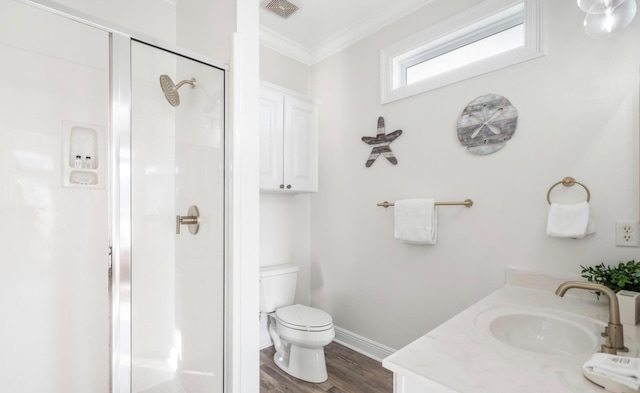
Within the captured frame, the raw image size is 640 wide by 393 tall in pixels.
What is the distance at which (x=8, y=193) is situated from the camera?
1486 mm

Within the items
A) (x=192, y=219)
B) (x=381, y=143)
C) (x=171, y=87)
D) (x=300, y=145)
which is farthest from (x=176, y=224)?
(x=381, y=143)

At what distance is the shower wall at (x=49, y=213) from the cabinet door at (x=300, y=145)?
4.01 ft

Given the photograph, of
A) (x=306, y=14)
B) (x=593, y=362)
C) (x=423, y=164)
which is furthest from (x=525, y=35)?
(x=593, y=362)

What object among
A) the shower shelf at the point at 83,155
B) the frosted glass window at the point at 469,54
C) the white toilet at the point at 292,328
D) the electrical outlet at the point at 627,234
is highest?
the frosted glass window at the point at 469,54

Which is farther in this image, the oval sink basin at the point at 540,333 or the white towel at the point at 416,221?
the white towel at the point at 416,221

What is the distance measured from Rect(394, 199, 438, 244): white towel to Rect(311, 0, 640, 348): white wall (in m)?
0.09

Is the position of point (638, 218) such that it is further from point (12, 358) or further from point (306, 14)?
point (12, 358)

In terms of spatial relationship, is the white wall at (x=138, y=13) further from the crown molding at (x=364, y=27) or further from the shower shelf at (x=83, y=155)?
the crown molding at (x=364, y=27)

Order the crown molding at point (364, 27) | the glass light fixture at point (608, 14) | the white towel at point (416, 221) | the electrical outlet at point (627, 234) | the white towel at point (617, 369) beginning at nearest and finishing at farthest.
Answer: the white towel at point (617, 369), the glass light fixture at point (608, 14), the electrical outlet at point (627, 234), the white towel at point (416, 221), the crown molding at point (364, 27)

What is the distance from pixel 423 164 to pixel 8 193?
7.53ft

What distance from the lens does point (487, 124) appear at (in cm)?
177

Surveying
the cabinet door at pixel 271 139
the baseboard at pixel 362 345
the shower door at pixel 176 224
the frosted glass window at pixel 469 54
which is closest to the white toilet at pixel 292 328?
the baseboard at pixel 362 345

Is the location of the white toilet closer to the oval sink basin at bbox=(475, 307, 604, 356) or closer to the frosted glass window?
the oval sink basin at bbox=(475, 307, 604, 356)

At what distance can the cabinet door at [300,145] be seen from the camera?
97.6 inches
